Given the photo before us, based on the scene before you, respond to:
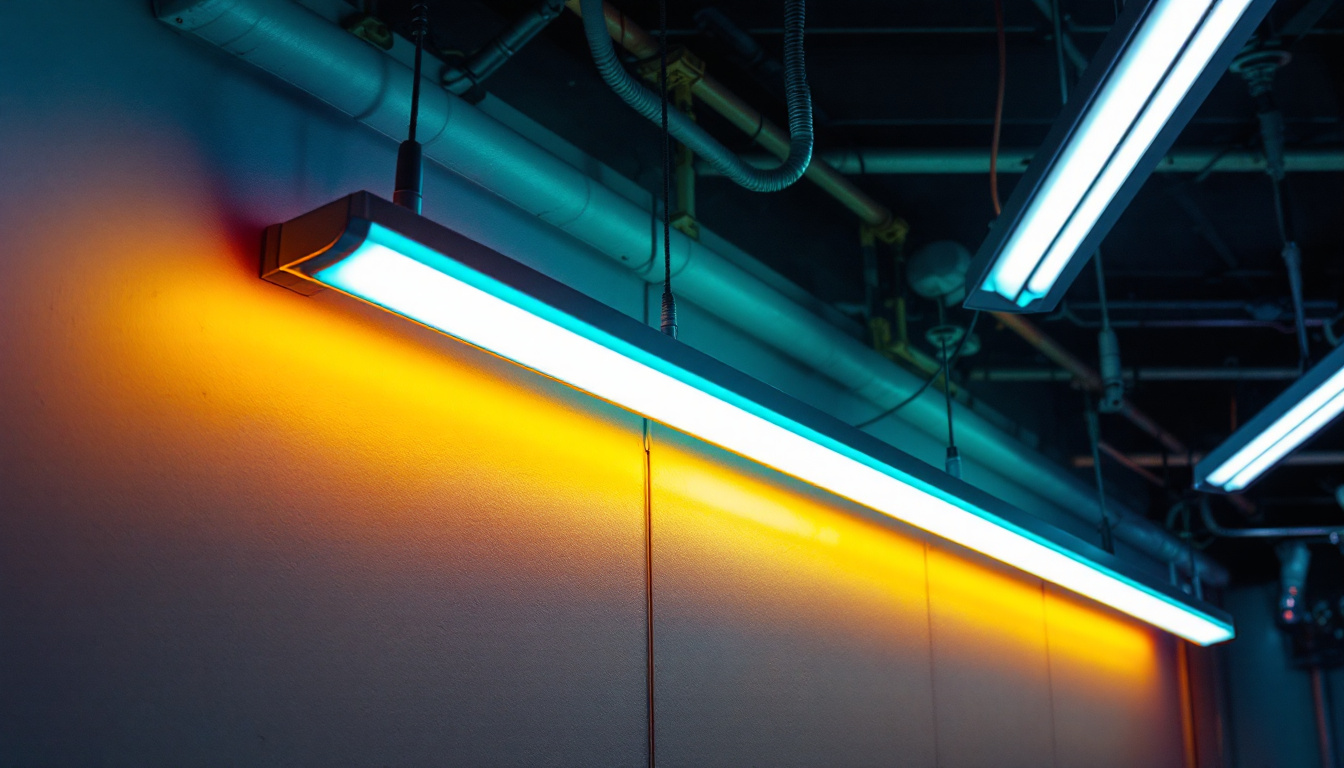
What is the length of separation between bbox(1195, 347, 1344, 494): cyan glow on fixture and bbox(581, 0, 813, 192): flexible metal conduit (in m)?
1.11

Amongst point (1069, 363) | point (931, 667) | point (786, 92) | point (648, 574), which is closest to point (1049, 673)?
point (931, 667)

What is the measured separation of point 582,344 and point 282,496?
1.71 ft

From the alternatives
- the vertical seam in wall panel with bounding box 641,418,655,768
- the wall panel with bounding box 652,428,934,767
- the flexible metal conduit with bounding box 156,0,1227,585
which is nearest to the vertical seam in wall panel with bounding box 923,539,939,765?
the wall panel with bounding box 652,428,934,767

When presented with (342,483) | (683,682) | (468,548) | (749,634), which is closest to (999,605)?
(749,634)

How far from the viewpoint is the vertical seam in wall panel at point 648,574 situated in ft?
7.42

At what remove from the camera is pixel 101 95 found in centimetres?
161

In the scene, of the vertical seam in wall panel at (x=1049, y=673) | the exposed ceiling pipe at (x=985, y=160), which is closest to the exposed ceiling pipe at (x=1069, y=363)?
the exposed ceiling pipe at (x=985, y=160)

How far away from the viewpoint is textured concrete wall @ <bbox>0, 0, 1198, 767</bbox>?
1.46 m

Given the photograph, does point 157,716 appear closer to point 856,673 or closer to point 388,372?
point 388,372

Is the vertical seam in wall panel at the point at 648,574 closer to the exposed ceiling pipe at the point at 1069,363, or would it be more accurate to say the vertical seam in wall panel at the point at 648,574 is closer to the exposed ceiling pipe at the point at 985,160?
the exposed ceiling pipe at the point at 985,160

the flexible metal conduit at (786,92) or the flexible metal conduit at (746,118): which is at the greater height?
the flexible metal conduit at (746,118)

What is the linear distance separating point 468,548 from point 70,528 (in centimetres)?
67

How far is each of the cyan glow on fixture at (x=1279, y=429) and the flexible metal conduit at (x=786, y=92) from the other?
1110 mm

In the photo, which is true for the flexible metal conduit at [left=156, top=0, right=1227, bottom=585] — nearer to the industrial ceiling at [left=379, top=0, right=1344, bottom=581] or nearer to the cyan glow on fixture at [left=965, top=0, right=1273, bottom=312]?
the industrial ceiling at [left=379, top=0, right=1344, bottom=581]
